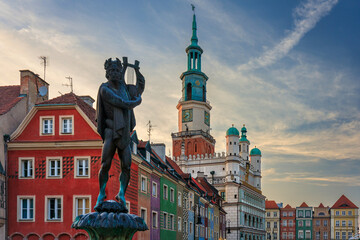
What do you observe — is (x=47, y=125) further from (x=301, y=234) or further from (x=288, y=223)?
(x=301, y=234)

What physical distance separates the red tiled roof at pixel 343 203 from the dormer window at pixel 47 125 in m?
111

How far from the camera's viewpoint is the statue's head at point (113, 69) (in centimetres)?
1041

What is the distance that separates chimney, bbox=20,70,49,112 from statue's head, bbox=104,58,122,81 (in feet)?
86.6

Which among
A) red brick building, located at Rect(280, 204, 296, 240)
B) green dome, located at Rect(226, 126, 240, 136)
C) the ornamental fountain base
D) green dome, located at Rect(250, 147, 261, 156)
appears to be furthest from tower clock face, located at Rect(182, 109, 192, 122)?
the ornamental fountain base

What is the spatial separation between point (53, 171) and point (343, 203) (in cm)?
11179

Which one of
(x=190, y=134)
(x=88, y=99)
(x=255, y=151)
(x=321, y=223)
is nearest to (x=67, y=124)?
(x=88, y=99)

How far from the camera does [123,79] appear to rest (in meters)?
10.6

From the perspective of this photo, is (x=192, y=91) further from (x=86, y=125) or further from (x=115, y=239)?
(x=115, y=239)

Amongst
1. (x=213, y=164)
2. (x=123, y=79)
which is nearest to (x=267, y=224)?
(x=213, y=164)

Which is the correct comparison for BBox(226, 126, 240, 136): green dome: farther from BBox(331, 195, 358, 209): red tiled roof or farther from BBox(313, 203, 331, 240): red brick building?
BBox(313, 203, 331, 240): red brick building

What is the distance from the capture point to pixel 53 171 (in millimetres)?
32062

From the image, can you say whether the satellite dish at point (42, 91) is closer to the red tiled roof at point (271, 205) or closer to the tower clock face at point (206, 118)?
Answer: the tower clock face at point (206, 118)

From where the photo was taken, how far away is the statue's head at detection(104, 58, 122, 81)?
10406mm

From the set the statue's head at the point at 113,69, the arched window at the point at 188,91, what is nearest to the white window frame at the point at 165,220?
Answer: the statue's head at the point at 113,69
